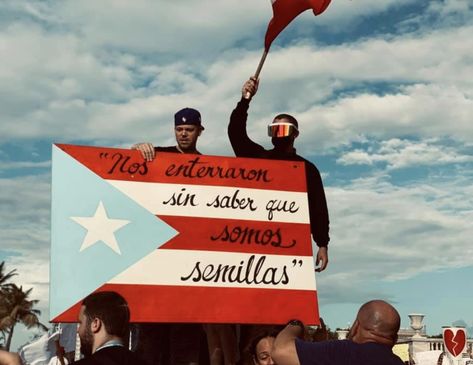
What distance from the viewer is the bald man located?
4273 mm

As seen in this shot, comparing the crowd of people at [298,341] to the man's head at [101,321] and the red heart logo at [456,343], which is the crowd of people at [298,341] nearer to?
the man's head at [101,321]

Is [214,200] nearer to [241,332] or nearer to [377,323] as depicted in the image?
[241,332]

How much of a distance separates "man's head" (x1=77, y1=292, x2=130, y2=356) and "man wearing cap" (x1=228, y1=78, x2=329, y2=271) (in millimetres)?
2814

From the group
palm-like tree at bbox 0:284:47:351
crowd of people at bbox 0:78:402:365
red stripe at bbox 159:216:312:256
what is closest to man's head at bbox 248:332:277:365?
crowd of people at bbox 0:78:402:365

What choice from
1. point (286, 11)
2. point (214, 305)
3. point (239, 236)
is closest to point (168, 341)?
point (214, 305)

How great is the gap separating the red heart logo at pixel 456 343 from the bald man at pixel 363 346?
17216mm

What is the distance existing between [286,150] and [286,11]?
1.27 meters

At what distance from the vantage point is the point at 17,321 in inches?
3583

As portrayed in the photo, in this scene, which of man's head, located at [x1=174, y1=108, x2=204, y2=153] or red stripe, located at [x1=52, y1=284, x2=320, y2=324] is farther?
man's head, located at [x1=174, y1=108, x2=204, y2=153]

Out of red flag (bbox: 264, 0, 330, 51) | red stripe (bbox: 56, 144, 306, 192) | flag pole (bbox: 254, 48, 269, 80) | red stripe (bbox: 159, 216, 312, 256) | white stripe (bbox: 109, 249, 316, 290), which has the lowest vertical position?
white stripe (bbox: 109, 249, 316, 290)

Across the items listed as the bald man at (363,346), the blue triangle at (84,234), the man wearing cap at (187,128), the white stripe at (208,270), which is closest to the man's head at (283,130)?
the man wearing cap at (187,128)

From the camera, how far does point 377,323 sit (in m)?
4.38

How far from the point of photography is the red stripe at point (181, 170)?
20.4 feet

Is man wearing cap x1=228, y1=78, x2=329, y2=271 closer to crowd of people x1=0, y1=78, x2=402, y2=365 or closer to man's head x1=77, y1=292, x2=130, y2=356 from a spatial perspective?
crowd of people x1=0, y1=78, x2=402, y2=365
